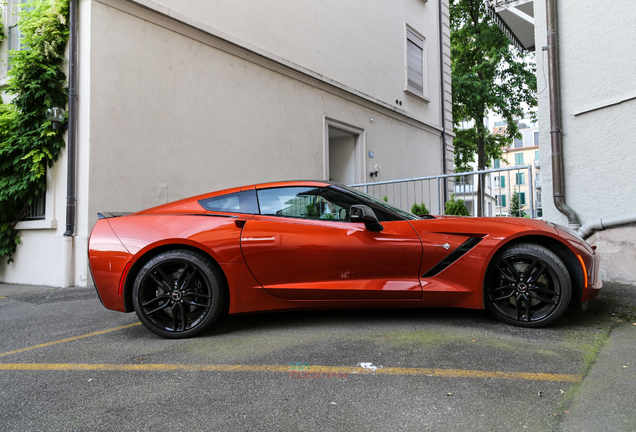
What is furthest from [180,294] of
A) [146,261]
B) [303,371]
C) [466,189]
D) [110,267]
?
[466,189]

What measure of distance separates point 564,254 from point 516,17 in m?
6.10

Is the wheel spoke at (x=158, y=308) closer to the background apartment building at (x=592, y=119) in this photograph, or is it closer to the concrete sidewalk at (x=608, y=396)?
the concrete sidewalk at (x=608, y=396)

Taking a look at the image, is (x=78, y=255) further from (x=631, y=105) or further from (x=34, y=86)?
(x=631, y=105)

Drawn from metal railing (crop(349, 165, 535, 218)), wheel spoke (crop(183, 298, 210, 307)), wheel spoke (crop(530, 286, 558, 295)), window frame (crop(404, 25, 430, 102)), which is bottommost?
wheel spoke (crop(183, 298, 210, 307))

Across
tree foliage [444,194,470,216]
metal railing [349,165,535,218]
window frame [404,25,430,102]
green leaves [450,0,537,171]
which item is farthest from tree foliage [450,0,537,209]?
tree foliage [444,194,470,216]

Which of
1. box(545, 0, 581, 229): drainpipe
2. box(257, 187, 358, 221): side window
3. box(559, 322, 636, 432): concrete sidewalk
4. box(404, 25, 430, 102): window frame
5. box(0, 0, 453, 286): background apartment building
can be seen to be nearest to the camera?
box(559, 322, 636, 432): concrete sidewalk

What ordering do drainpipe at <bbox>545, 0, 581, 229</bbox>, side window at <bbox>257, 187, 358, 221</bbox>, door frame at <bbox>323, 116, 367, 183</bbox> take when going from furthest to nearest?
1. door frame at <bbox>323, 116, 367, 183</bbox>
2. drainpipe at <bbox>545, 0, 581, 229</bbox>
3. side window at <bbox>257, 187, 358, 221</bbox>

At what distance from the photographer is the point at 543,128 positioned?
5898mm

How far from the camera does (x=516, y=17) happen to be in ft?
25.3

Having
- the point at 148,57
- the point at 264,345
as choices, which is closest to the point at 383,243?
the point at 264,345

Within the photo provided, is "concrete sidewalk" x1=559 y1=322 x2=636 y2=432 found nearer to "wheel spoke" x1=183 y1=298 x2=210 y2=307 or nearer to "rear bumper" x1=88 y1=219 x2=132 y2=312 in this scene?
"wheel spoke" x1=183 y1=298 x2=210 y2=307

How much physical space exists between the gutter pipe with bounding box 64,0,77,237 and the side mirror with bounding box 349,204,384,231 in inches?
183

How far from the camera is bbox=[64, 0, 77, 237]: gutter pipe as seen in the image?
6074mm

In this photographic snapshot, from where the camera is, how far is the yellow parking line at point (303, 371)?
2.34 metres
